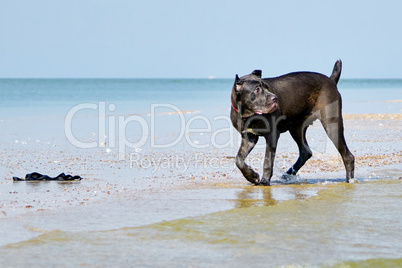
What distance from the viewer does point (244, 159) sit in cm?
811

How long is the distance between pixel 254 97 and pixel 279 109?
0.56m

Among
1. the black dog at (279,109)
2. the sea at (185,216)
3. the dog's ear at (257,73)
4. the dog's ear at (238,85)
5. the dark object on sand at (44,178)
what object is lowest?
the sea at (185,216)

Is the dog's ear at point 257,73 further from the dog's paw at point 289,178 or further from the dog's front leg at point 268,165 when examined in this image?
the dog's paw at point 289,178

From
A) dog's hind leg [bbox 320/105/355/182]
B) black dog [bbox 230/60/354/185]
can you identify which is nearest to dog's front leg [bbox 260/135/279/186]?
black dog [bbox 230/60/354/185]

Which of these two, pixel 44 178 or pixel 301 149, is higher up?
pixel 301 149

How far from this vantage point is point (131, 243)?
4.88m

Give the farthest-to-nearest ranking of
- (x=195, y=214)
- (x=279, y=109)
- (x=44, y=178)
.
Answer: (x=44, y=178), (x=279, y=109), (x=195, y=214)

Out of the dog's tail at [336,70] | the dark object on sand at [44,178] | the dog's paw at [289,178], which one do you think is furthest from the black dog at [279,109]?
the dark object on sand at [44,178]

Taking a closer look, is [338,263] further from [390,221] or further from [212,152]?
[212,152]

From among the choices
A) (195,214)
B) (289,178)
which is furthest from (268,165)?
(195,214)

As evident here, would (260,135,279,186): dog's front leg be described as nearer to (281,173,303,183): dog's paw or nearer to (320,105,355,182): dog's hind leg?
(281,173,303,183): dog's paw

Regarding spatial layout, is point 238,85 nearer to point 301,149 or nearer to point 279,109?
point 279,109

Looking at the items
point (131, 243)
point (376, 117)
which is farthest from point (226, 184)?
point (376, 117)

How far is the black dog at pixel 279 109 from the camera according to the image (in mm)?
7883
